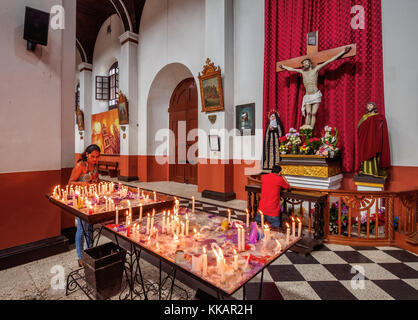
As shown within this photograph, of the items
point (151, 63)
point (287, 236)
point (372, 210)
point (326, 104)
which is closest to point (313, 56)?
point (326, 104)

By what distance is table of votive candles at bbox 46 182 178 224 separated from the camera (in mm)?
2084

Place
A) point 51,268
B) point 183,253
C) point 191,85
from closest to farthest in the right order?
point 183,253 < point 51,268 < point 191,85

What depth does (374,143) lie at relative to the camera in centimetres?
407

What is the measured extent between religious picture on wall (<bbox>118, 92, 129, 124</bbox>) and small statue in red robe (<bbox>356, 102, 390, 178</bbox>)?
8.71 metres

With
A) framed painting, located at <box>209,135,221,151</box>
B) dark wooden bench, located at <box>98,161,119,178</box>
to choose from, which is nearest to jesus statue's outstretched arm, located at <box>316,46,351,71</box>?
framed painting, located at <box>209,135,221,151</box>

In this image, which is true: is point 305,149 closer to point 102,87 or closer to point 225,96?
point 225,96

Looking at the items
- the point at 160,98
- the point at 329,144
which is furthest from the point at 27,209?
the point at 160,98

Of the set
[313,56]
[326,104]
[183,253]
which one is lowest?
[183,253]

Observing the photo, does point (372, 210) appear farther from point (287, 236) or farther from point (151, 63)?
point (151, 63)

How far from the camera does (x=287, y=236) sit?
163cm

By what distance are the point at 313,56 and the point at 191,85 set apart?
5.30m

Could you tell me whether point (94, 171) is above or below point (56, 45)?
below

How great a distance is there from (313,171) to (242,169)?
2.21m

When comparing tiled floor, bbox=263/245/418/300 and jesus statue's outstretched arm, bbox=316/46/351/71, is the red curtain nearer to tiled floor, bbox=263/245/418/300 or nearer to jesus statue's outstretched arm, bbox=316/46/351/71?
jesus statue's outstretched arm, bbox=316/46/351/71
